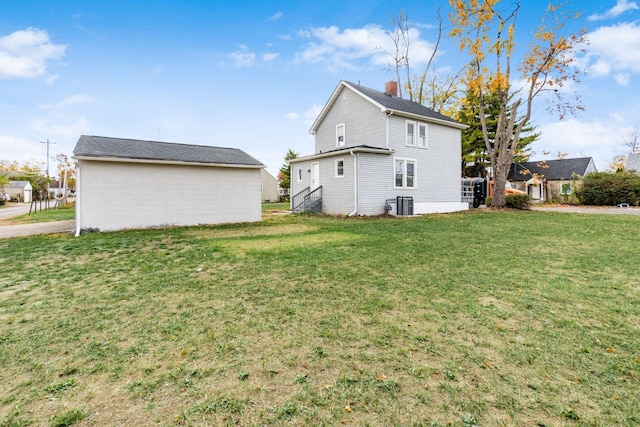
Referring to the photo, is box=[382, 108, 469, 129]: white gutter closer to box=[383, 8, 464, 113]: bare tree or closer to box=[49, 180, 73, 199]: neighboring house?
box=[383, 8, 464, 113]: bare tree

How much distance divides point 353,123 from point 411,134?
3487mm

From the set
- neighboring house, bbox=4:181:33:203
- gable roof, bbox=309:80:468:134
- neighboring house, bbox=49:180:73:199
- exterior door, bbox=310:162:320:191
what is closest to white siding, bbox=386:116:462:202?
gable roof, bbox=309:80:468:134

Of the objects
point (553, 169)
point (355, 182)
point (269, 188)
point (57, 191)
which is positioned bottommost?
point (355, 182)

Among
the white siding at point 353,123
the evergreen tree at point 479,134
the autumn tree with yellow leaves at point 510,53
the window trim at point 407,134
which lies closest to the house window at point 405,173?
the window trim at point 407,134

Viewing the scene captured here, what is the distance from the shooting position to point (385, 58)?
2600cm

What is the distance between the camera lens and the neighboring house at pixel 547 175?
3189cm

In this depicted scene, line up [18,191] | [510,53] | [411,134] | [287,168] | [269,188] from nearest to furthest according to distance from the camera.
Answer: [411,134], [510,53], [269,188], [287,168], [18,191]

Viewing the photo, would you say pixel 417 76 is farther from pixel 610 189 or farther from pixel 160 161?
pixel 160 161

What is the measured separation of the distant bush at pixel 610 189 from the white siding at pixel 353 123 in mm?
18839

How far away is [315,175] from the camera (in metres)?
18.0

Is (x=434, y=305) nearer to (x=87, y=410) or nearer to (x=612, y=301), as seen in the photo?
(x=612, y=301)

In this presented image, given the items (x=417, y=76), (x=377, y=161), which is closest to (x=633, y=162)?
(x=417, y=76)

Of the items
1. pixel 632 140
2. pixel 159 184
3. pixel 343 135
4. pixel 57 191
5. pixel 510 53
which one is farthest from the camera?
pixel 57 191

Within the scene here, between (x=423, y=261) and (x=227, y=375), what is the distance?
14.7 feet
